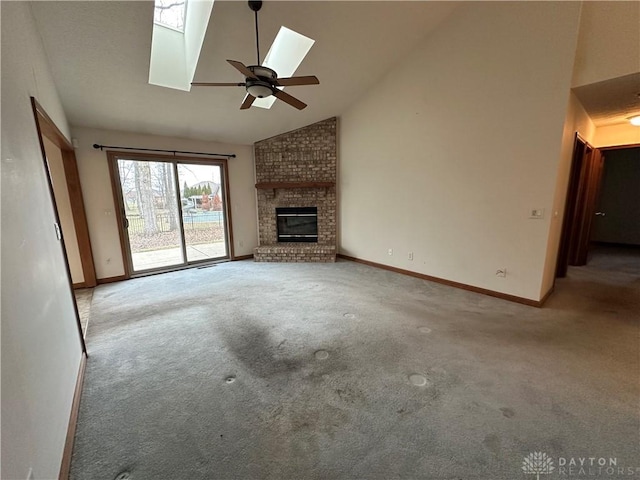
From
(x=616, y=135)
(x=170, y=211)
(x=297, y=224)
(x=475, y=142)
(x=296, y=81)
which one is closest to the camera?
(x=296, y=81)

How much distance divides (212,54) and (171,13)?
69 centimetres

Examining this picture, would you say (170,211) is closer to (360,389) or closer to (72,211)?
(72,211)

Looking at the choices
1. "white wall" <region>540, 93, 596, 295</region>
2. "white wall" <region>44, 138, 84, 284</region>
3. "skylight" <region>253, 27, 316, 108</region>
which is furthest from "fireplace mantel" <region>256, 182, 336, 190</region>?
"white wall" <region>540, 93, 596, 295</region>

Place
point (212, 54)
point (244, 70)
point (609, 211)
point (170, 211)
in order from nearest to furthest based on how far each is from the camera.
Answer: point (244, 70), point (212, 54), point (170, 211), point (609, 211)

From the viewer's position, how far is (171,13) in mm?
3025

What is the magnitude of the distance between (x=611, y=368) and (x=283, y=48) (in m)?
4.76

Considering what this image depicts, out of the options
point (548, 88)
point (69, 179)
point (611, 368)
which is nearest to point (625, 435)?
point (611, 368)

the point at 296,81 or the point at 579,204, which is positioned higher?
the point at 296,81

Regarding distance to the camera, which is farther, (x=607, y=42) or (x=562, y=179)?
(x=562, y=179)

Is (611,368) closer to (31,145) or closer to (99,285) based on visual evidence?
(31,145)

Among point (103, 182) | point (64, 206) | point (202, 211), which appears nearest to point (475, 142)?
point (202, 211)

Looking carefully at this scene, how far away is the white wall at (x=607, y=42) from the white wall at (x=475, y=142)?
13cm

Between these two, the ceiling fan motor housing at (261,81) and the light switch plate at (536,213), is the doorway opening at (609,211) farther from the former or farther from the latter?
the ceiling fan motor housing at (261,81)

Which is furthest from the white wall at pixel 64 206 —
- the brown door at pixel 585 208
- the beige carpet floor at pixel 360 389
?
the brown door at pixel 585 208
